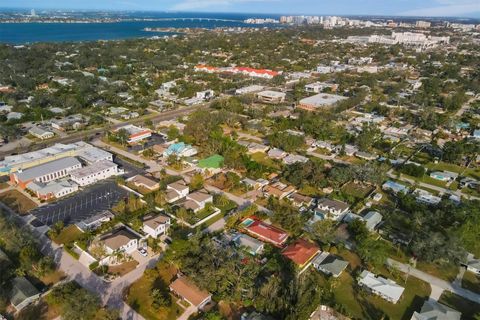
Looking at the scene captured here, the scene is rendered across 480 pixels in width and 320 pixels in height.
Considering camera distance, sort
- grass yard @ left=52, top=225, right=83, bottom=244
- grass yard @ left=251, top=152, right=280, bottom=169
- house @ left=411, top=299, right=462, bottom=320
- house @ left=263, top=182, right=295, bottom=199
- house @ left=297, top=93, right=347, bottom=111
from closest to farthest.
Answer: house @ left=411, top=299, right=462, bottom=320 < grass yard @ left=52, top=225, right=83, bottom=244 < house @ left=263, top=182, right=295, bottom=199 < grass yard @ left=251, top=152, right=280, bottom=169 < house @ left=297, top=93, right=347, bottom=111

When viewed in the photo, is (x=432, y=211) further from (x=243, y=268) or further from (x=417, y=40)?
(x=417, y=40)

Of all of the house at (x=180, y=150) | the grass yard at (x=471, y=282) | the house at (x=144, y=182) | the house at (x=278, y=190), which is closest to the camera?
the grass yard at (x=471, y=282)

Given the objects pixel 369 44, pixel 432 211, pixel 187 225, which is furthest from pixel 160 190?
pixel 369 44

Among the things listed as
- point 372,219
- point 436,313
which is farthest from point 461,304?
point 372,219

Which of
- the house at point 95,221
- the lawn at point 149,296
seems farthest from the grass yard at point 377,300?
the house at point 95,221

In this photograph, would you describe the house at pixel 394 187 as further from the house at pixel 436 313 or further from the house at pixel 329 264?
the house at pixel 436 313

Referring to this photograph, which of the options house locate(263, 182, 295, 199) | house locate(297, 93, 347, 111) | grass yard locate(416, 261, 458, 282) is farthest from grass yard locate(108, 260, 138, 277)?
house locate(297, 93, 347, 111)

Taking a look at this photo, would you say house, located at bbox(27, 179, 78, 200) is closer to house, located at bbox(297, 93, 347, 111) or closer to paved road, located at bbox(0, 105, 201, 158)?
paved road, located at bbox(0, 105, 201, 158)
